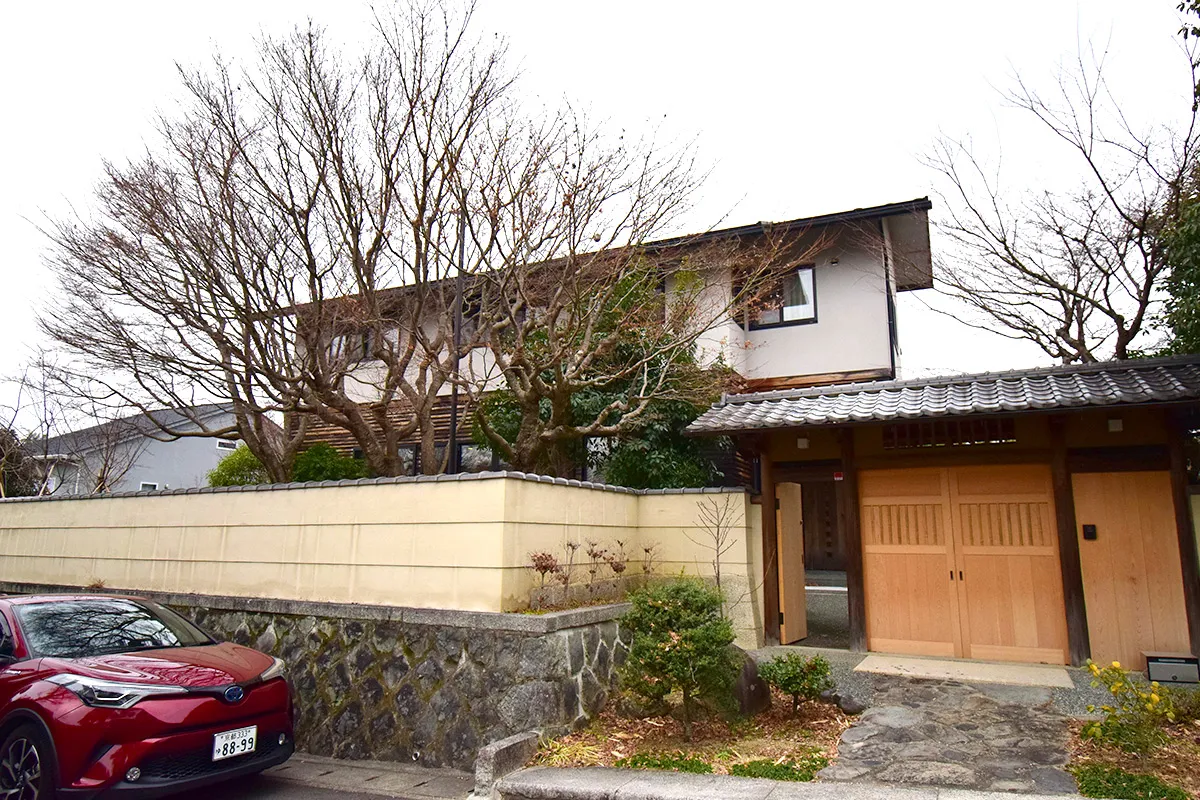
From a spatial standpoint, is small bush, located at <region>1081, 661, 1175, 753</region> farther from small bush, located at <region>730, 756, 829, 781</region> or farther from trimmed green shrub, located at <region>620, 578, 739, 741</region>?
trimmed green shrub, located at <region>620, 578, 739, 741</region>

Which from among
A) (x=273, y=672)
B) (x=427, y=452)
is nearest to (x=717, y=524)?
(x=427, y=452)

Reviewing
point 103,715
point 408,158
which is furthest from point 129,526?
point 408,158

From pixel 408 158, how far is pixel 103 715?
7336 mm

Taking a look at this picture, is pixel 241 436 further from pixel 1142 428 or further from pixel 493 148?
pixel 1142 428

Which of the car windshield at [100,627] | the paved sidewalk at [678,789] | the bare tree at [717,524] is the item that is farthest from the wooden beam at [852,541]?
the car windshield at [100,627]

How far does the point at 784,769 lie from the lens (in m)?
5.53

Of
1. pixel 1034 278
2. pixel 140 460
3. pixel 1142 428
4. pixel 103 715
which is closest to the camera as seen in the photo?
pixel 103 715

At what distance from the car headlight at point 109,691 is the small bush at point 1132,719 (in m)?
6.80

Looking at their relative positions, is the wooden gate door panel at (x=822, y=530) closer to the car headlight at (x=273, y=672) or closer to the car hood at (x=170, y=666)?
the car headlight at (x=273, y=672)

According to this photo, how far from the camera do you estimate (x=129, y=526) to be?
9.70 meters

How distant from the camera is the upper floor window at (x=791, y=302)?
14383mm

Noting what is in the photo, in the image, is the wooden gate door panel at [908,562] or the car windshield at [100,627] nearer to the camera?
the car windshield at [100,627]

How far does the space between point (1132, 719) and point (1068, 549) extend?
351 cm

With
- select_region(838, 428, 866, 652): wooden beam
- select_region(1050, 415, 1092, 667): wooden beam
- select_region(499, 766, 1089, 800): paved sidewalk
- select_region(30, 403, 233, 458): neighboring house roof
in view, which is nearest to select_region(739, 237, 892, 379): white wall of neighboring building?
select_region(838, 428, 866, 652): wooden beam
